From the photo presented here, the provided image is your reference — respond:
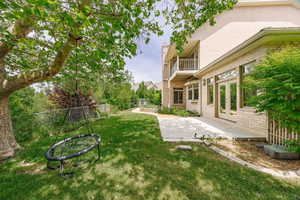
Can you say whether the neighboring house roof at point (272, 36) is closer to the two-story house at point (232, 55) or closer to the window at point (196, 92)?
the two-story house at point (232, 55)

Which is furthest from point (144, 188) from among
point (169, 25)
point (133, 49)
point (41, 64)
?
point (41, 64)

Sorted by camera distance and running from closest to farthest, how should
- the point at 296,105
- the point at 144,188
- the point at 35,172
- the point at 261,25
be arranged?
1. the point at 144,188
2. the point at 35,172
3. the point at 296,105
4. the point at 261,25

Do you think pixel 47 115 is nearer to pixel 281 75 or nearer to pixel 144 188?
pixel 144 188

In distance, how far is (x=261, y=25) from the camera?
375 inches

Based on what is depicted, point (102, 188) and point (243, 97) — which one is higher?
point (243, 97)

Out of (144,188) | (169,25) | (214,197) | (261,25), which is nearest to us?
(214,197)

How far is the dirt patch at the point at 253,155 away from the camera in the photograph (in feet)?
9.19

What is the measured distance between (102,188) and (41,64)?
4.84m

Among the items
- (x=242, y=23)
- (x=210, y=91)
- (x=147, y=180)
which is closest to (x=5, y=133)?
(x=147, y=180)

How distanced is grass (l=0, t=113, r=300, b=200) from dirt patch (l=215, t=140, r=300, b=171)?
2.11 feet

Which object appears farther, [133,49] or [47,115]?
[47,115]

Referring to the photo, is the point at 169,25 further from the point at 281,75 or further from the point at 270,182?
the point at 270,182

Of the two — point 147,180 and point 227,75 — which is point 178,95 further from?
point 147,180

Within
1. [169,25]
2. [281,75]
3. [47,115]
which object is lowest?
[47,115]
